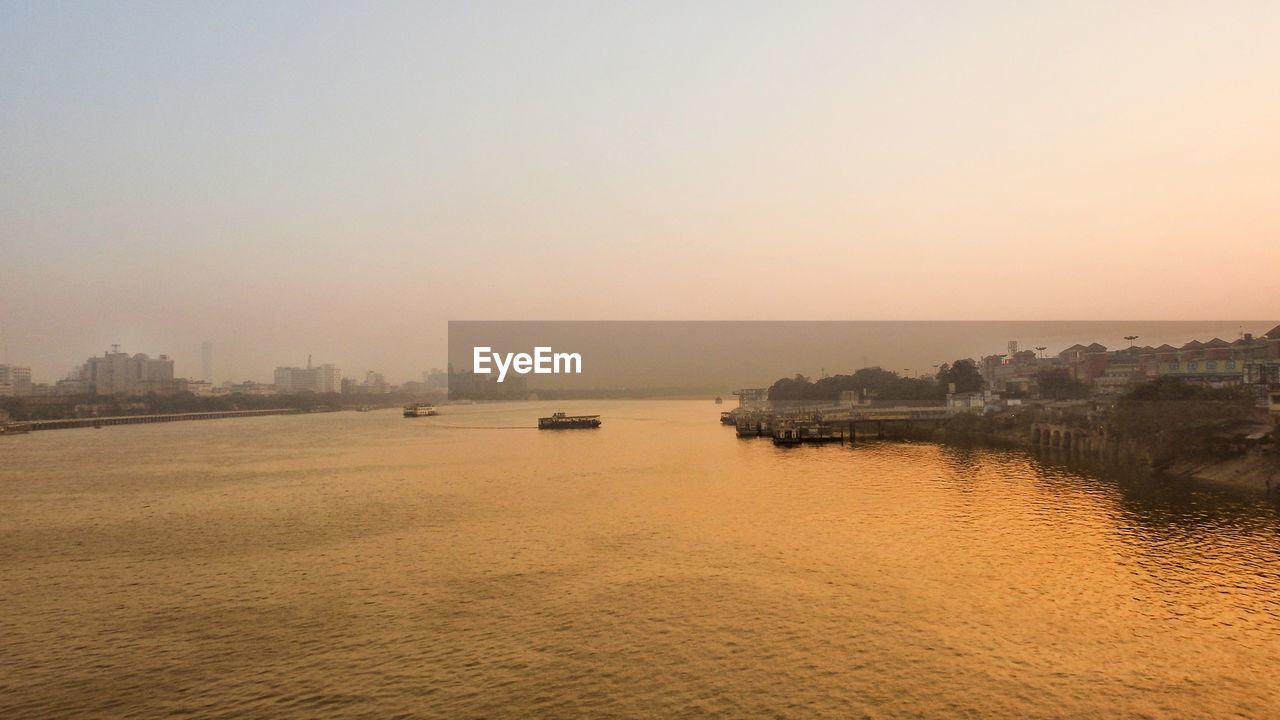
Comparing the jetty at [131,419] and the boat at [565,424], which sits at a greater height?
the jetty at [131,419]

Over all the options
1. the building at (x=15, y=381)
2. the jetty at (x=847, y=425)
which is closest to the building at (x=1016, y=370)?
the jetty at (x=847, y=425)

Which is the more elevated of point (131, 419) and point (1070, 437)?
point (131, 419)

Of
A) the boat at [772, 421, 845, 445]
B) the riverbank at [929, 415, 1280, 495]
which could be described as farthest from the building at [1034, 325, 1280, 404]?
the boat at [772, 421, 845, 445]

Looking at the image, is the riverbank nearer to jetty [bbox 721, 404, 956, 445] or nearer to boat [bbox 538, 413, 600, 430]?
jetty [bbox 721, 404, 956, 445]

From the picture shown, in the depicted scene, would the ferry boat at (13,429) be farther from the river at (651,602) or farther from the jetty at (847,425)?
the jetty at (847,425)

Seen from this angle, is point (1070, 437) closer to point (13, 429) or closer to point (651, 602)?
point (651, 602)

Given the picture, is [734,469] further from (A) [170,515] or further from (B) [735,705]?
(B) [735,705]

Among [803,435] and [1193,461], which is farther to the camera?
[803,435]

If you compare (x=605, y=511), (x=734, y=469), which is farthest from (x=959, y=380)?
(x=605, y=511)

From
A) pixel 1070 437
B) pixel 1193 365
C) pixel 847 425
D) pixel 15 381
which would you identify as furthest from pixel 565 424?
pixel 15 381
